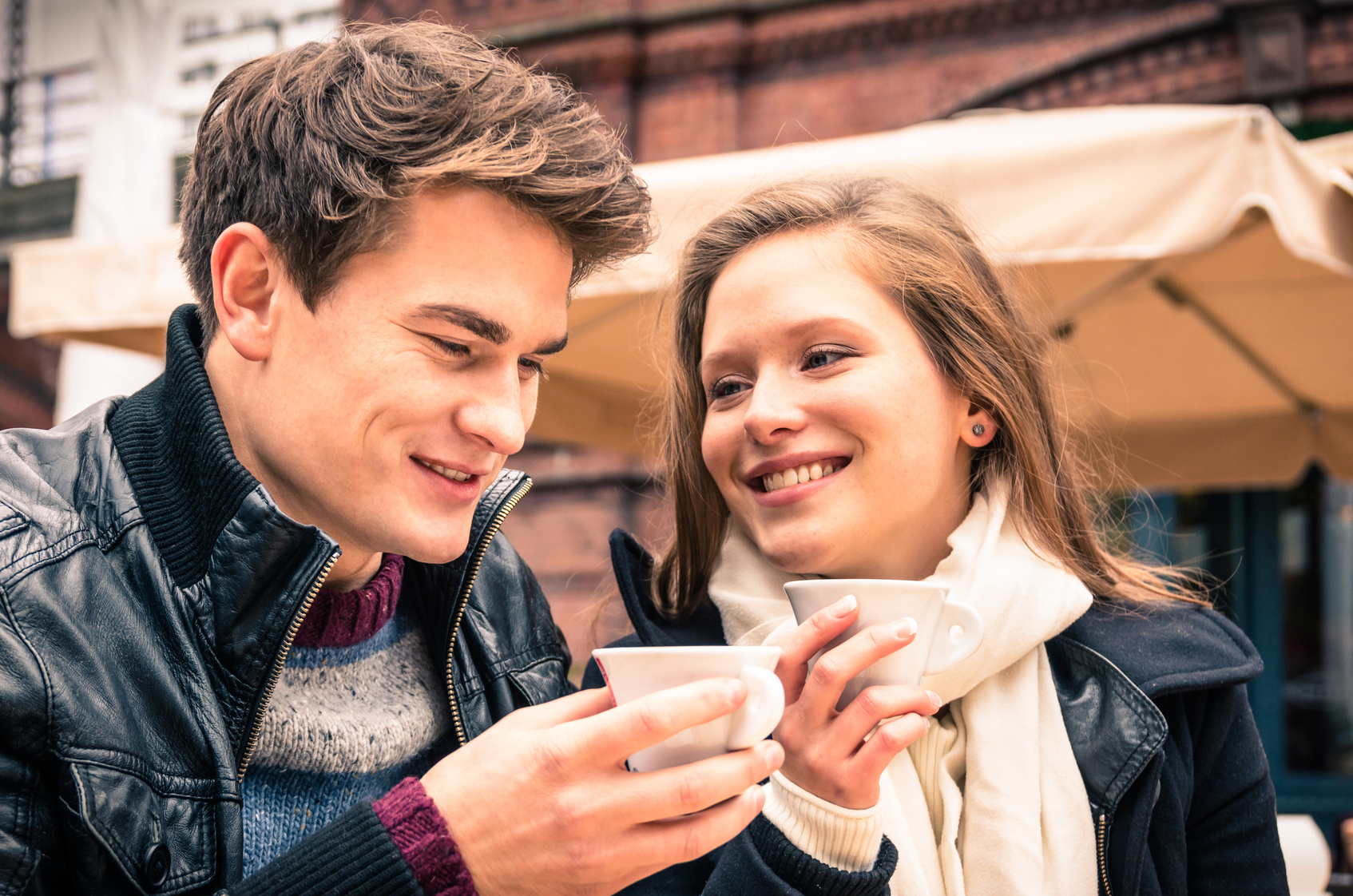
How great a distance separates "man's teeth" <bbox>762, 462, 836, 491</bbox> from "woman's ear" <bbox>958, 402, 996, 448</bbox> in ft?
0.92

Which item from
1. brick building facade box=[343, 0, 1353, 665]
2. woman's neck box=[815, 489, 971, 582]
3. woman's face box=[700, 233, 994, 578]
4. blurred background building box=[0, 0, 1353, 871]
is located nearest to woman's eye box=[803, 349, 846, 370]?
woman's face box=[700, 233, 994, 578]

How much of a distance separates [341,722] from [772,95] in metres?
6.72

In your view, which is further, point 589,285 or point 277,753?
point 589,285

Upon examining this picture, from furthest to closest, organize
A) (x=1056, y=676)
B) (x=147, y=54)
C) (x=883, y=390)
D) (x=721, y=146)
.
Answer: (x=147, y=54), (x=721, y=146), (x=1056, y=676), (x=883, y=390)

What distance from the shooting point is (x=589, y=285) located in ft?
10.0

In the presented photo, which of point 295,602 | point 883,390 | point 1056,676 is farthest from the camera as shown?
point 1056,676

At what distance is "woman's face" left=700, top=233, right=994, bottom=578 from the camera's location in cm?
154

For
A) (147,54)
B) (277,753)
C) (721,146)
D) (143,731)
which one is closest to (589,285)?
(277,753)

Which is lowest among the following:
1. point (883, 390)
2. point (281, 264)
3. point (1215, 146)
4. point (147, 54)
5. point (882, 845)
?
point (882, 845)

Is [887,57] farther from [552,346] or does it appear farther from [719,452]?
[552,346]

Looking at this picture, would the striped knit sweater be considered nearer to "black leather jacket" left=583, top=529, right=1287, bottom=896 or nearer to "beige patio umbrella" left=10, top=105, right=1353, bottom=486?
"black leather jacket" left=583, top=529, right=1287, bottom=896

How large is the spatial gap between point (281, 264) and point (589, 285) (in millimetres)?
1758

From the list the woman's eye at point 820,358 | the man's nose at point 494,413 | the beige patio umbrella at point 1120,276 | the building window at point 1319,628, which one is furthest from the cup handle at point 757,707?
the building window at point 1319,628

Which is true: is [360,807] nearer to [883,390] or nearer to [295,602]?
[295,602]
